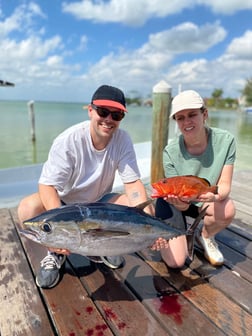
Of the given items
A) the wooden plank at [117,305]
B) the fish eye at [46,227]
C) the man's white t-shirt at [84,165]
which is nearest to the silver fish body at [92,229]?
the fish eye at [46,227]

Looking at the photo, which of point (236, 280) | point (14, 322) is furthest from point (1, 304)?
point (236, 280)

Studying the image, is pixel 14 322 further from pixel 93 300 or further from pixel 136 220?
pixel 136 220

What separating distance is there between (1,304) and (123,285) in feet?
2.80

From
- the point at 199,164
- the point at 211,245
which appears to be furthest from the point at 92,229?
the point at 211,245

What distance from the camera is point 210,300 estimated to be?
204 centimetres

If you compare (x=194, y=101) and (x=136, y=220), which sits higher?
(x=194, y=101)

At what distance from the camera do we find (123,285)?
2.20 m

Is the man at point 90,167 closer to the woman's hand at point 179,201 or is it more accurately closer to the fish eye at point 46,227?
the woman's hand at point 179,201

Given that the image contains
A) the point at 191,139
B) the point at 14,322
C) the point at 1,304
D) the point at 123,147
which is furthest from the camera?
the point at 123,147

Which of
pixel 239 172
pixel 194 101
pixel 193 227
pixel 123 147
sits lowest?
pixel 239 172

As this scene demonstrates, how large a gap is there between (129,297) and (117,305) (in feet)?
0.39

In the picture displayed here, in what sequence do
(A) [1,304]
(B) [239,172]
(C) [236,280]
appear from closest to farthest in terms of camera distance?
(A) [1,304], (C) [236,280], (B) [239,172]

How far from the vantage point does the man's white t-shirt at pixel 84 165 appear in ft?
7.79

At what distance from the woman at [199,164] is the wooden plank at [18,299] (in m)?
1.04
